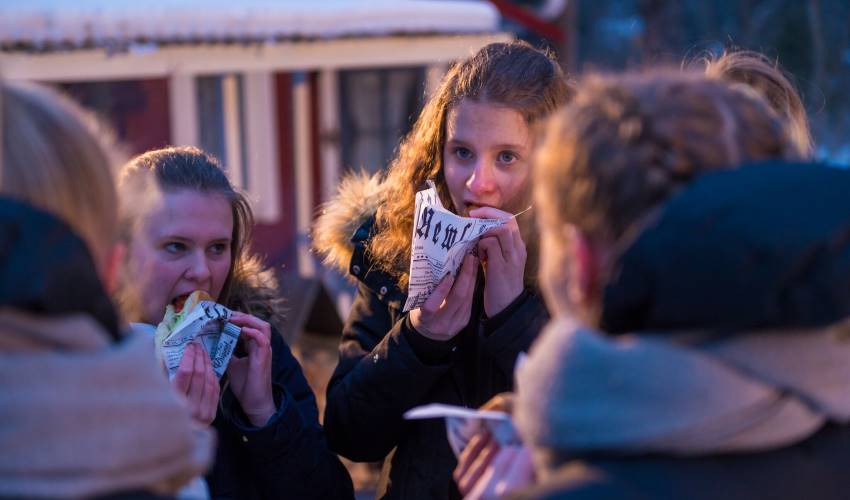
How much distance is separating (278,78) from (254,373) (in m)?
6.94

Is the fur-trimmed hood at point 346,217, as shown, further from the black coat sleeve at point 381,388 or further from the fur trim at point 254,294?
the black coat sleeve at point 381,388

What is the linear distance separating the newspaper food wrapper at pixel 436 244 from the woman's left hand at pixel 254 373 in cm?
41

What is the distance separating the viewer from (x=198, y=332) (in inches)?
94.4

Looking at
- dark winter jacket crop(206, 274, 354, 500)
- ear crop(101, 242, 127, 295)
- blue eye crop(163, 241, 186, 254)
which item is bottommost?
dark winter jacket crop(206, 274, 354, 500)

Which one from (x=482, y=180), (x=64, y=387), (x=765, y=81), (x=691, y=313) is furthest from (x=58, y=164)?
(x=765, y=81)

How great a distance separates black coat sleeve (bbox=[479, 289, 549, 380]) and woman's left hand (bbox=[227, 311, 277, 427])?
0.60m

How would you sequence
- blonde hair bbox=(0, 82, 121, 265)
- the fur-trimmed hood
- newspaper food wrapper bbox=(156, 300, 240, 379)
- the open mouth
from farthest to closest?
the fur-trimmed hood
the open mouth
newspaper food wrapper bbox=(156, 300, 240, 379)
blonde hair bbox=(0, 82, 121, 265)

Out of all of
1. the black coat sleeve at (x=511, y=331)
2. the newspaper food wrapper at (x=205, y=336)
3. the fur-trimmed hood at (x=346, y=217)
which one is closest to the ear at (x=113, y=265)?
the newspaper food wrapper at (x=205, y=336)

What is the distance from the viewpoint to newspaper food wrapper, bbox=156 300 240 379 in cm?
238

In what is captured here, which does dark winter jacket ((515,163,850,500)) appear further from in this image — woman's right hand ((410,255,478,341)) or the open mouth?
the open mouth

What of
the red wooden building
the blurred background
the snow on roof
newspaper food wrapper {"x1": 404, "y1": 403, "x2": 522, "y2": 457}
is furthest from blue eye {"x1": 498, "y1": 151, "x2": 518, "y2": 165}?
the snow on roof

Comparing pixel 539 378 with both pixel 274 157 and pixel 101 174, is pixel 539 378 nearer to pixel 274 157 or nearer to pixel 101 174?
pixel 101 174

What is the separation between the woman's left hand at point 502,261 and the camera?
252 centimetres

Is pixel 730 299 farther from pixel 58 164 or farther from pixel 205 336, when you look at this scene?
pixel 205 336
